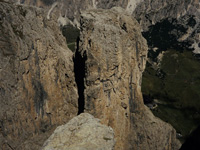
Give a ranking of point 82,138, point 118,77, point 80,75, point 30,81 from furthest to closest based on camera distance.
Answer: point 80,75, point 118,77, point 30,81, point 82,138

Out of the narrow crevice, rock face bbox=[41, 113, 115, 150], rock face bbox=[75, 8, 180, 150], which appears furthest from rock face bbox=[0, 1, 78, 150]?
rock face bbox=[41, 113, 115, 150]

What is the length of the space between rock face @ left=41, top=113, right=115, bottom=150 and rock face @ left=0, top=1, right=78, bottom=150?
15.9 m

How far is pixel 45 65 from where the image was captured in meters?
43.2

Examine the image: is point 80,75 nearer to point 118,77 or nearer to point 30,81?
point 118,77

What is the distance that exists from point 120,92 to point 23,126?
21079 millimetres

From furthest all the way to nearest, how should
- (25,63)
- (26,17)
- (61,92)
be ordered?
(61,92) → (26,17) → (25,63)

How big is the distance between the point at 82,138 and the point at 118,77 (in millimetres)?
21053

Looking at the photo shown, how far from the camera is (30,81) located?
40812mm

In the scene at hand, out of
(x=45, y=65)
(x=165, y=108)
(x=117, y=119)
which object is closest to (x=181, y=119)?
(x=165, y=108)

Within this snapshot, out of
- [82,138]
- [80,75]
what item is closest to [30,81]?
[80,75]

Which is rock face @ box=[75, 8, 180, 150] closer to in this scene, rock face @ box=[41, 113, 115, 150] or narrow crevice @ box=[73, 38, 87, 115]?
narrow crevice @ box=[73, 38, 87, 115]

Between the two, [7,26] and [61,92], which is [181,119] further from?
[7,26]

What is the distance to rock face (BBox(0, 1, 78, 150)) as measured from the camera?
123 feet

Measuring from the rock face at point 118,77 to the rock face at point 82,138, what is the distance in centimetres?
1427
